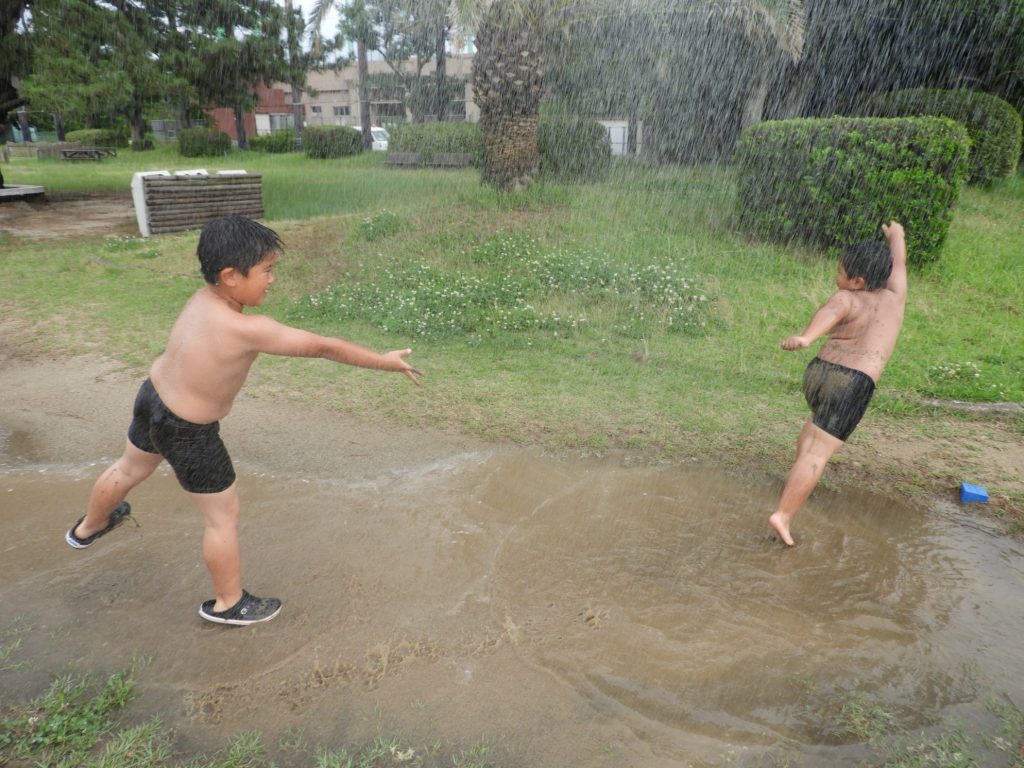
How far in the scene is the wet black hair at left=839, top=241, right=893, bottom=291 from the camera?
3.52 metres

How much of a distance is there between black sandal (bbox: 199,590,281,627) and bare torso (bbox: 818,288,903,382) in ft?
9.53

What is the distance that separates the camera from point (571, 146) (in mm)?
18469

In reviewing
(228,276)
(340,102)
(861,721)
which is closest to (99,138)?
(340,102)

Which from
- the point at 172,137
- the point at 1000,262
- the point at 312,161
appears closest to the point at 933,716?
the point at 1000,262

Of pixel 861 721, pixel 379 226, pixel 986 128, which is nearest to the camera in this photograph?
pixel 861 721

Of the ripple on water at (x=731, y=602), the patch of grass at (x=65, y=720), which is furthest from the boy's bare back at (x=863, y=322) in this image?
the patch of grass at (x=65, y=720)

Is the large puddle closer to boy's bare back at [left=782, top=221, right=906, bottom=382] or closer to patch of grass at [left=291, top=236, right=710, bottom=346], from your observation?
boy's bare back at [left=782, top=221, right=906, bottom=382]

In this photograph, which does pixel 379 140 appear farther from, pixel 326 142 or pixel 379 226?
pixel 379 226

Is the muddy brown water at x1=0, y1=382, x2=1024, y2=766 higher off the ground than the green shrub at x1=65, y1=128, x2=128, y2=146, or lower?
higher

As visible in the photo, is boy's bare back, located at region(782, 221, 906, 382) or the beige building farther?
the beige building

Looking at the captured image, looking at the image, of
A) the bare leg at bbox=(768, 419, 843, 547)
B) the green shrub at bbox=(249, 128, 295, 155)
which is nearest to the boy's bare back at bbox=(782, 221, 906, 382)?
the bare leg at bbox=(768, 419, 843, 547)

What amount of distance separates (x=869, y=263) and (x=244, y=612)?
326 cm

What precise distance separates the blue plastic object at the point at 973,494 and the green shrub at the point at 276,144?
3337cm

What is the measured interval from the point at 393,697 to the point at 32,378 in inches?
199
